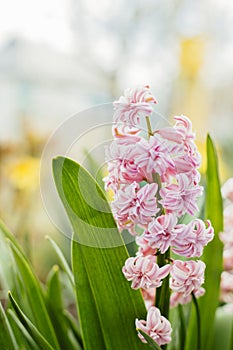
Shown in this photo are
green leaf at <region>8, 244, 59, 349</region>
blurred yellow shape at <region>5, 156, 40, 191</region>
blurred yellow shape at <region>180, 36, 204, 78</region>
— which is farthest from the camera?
blurred yellow shape at <region>180, 36, 204, 78</region>

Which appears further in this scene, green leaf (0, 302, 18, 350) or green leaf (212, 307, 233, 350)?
green leaf (212, 307, 233, 350)

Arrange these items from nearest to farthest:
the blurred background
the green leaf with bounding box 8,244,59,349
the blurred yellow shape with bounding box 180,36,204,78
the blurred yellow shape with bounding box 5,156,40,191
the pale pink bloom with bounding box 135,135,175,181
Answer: the pale pink bloom with bounding box 135,135,175,181, the green leaf with bounding box 8,244,59,349, the blurred yellow shape with bounding box 5,156,40,191, the blurred yellow shape with bounding box 180,36,204,78, the blurred background

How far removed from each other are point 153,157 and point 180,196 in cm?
2

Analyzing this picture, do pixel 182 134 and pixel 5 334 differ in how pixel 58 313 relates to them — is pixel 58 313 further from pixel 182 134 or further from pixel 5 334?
pixel 182 134

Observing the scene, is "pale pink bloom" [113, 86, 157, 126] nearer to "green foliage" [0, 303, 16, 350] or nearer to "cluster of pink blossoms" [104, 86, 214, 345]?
"cluster of pink blossoms" [104, 86, 214, 345]

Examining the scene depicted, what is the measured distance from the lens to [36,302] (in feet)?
1.32

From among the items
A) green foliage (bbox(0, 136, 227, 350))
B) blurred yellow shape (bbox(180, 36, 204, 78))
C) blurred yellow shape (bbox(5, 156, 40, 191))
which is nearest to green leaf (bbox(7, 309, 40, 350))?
green foliage (bbox(0, 136, 227, 350))

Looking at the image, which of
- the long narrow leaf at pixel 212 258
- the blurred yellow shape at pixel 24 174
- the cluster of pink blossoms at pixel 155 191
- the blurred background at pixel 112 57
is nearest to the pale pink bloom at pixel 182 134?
the cluster of pink blossoms at pixel 155 191

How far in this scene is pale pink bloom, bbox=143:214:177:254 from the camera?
0.96 feet

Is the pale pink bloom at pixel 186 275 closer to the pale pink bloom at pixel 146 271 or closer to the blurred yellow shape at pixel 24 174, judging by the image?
the pale pink bloom at pixel 146 271

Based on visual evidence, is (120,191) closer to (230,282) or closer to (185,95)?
(230,282)

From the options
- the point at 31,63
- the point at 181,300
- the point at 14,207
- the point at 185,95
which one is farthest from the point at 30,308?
the point at 31,63

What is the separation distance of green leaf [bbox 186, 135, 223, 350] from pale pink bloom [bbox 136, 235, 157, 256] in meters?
0.11

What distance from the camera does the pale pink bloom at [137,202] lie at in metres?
0.29
